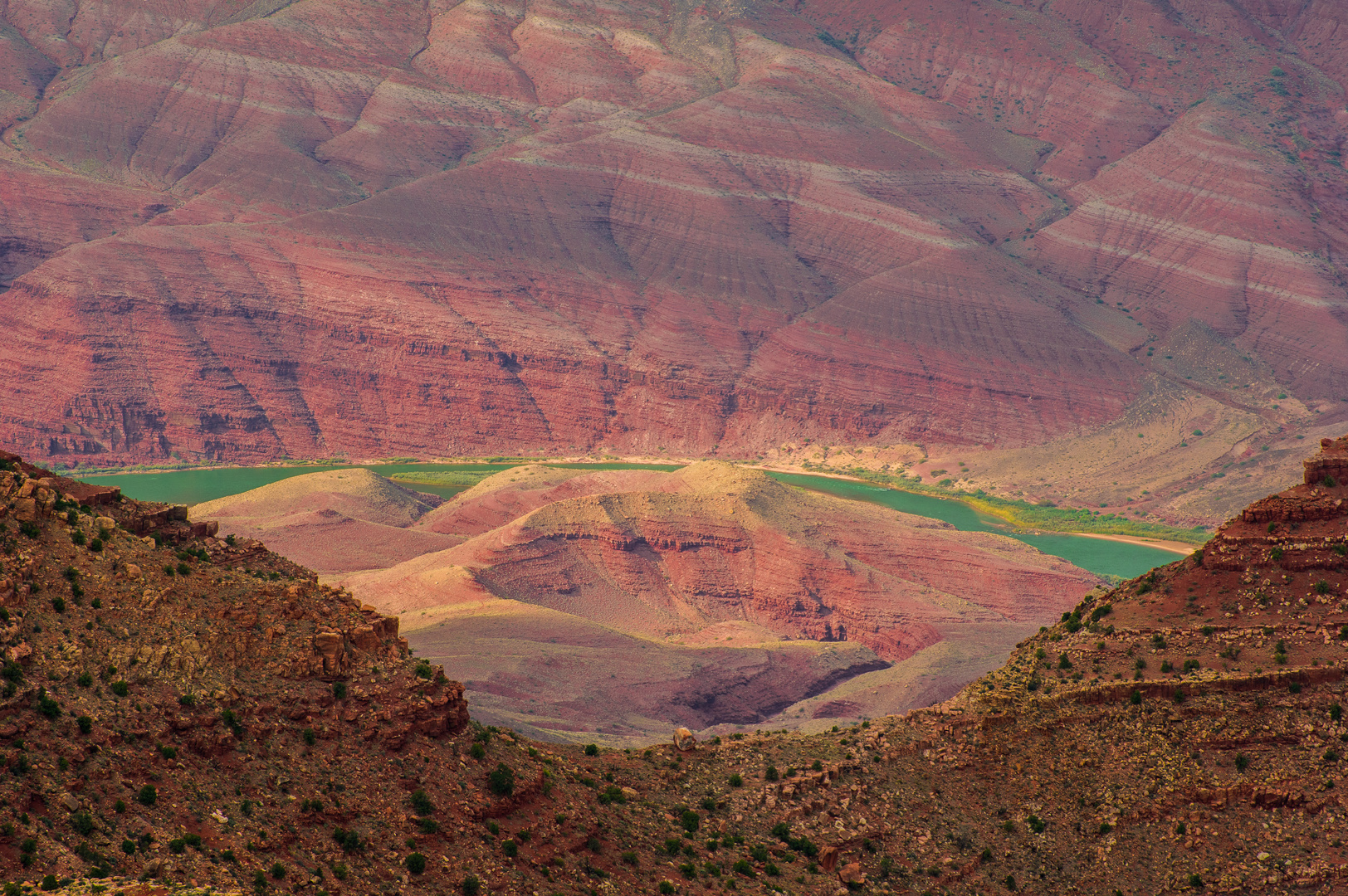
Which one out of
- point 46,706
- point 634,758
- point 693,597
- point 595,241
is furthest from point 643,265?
point 46,706

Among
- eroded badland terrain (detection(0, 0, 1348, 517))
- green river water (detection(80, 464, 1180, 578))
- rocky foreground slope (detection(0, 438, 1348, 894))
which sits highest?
rocky foreground slope (detection(0, 438, 1348, 894))

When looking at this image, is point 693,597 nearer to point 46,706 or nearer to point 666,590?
point 666,590

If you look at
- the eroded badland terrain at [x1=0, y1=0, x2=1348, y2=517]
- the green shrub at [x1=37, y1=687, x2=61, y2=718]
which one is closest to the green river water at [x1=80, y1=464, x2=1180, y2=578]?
the eroded badland terrain at [x1=0, y1=0, x2=1348, y2=517]

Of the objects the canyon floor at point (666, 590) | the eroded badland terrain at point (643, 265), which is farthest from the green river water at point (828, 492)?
the canyon floor at point (666, 590)

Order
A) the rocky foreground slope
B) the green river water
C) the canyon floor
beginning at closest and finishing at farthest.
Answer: the rocky foreground slope → the canyon floor → the green river water

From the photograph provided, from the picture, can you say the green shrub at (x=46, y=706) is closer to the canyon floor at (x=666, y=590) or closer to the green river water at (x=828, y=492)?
the canyon floor at (x=666, y=590)

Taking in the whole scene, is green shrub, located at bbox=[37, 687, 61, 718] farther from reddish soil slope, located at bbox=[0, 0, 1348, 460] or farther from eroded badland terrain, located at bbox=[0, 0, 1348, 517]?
reddish soil slope, located at bbox=[0, 0, 1348, 460]
